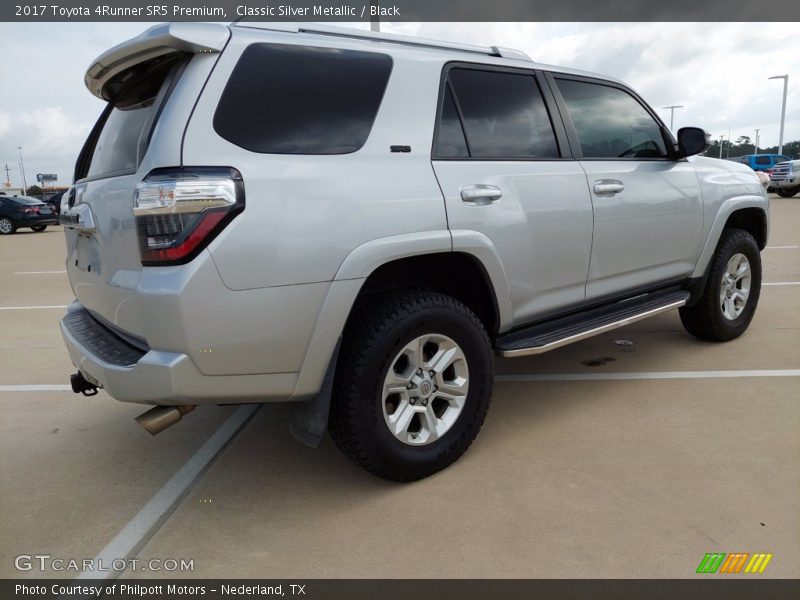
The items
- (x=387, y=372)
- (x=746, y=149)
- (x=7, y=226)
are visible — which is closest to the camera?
(x=387, y=372)

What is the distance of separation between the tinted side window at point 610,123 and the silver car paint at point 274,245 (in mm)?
913

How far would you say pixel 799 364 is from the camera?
163 inches

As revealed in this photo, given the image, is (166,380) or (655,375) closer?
(166,380)

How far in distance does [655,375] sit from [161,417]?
3.05 metres

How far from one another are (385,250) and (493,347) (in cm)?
95

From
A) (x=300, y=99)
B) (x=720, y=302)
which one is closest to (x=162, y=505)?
(x=300, y=99)

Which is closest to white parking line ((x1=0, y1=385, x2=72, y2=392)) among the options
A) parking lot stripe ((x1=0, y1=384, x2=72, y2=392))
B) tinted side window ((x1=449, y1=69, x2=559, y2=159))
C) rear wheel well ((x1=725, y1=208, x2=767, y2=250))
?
parking lot stripe ((x1=0, y1=384, x2=72, y2=392))

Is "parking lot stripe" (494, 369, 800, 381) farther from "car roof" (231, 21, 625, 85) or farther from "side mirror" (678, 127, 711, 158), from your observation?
"car roof" (231, 21, 625, 85)

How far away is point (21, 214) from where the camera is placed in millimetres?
19641

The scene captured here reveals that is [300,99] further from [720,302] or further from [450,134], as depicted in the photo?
[720,302]

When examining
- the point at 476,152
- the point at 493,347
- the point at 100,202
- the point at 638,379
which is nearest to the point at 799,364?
the point at 638,379

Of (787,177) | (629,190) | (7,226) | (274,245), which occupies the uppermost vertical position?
(629,190)

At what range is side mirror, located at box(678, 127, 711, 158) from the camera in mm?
3982

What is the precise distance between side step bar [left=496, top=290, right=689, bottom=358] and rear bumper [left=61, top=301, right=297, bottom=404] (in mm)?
1229
